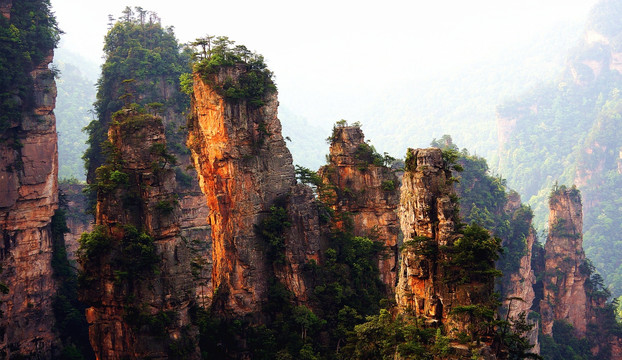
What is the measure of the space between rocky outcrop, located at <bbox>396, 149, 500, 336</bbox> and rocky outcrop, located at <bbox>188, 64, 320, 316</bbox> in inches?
363

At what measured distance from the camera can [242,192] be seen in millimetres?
35406

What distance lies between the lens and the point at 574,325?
5741 centimetres

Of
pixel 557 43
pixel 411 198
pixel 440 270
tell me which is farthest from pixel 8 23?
pixel 557 43

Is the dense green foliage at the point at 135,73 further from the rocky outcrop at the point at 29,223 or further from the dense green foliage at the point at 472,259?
the dense green foliage at the point at 472,259

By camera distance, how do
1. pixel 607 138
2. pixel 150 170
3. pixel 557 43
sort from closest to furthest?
pixel 150 170 < pixel 607 138 < pixel 557 43

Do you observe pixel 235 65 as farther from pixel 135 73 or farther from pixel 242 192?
pixel 135 73

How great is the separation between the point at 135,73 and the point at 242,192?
22672 millimetres

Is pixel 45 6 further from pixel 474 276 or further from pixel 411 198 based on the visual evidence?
pixel 474 276

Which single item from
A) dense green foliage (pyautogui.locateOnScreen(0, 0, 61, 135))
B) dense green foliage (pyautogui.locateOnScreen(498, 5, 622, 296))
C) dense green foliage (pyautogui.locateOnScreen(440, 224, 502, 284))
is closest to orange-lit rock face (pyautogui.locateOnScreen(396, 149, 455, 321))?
dense green foliage (pyautogui.locateOnScreen(440, 224, 502, 284))

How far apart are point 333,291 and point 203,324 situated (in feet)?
22.2

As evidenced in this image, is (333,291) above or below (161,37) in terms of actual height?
below

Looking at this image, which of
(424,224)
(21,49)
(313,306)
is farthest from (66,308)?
(424,224)

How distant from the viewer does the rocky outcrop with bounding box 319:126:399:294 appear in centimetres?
3891

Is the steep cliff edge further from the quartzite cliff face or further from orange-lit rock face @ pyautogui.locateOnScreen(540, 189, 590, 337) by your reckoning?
the quartzite cliff face
